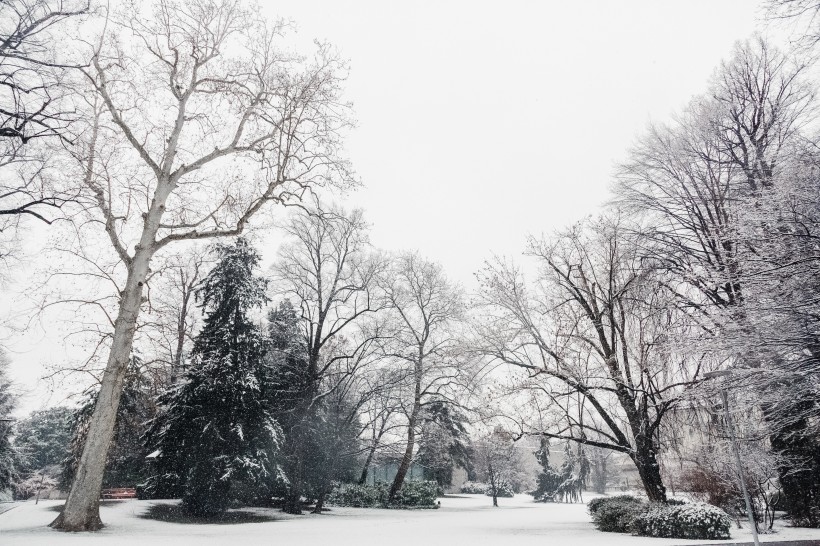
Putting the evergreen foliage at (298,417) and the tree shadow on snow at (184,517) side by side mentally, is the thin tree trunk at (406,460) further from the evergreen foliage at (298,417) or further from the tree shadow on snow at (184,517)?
Answer: the tree shadow on snow at (184,517)

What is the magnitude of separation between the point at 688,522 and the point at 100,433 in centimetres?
1565

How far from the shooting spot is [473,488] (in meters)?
55.4

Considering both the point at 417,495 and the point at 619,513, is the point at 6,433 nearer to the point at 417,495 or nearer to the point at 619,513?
the point at 417,495

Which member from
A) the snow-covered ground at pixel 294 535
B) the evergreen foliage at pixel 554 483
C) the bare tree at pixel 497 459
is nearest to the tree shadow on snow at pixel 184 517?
the snow-covered ground at pixel 294 535

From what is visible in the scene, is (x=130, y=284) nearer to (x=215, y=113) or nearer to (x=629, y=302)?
(x=215, y=113)

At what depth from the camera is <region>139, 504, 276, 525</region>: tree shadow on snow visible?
15570mm

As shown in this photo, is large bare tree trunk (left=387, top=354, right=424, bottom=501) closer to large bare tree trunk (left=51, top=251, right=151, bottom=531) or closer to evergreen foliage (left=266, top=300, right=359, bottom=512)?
evergreen foliage (left=266, top=300, right=359, bottom=512)

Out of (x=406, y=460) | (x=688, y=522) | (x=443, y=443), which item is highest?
(x=443, y=443)

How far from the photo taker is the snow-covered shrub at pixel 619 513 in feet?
47.5

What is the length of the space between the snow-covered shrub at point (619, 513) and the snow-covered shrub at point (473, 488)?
41236 millimetres

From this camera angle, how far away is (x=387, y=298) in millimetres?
24562

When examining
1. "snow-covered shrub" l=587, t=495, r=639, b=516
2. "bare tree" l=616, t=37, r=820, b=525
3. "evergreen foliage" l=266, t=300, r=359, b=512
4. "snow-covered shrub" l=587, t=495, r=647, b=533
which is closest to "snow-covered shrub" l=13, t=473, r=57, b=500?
"evergreen foliage" l=266, t=300, r=359, b=512

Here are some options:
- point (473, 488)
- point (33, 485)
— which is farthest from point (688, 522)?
point (33, 485)

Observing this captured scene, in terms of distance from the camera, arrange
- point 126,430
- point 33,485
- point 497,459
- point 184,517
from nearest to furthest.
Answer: point 184,517
point 126,430
point 497,459
point 33,485
